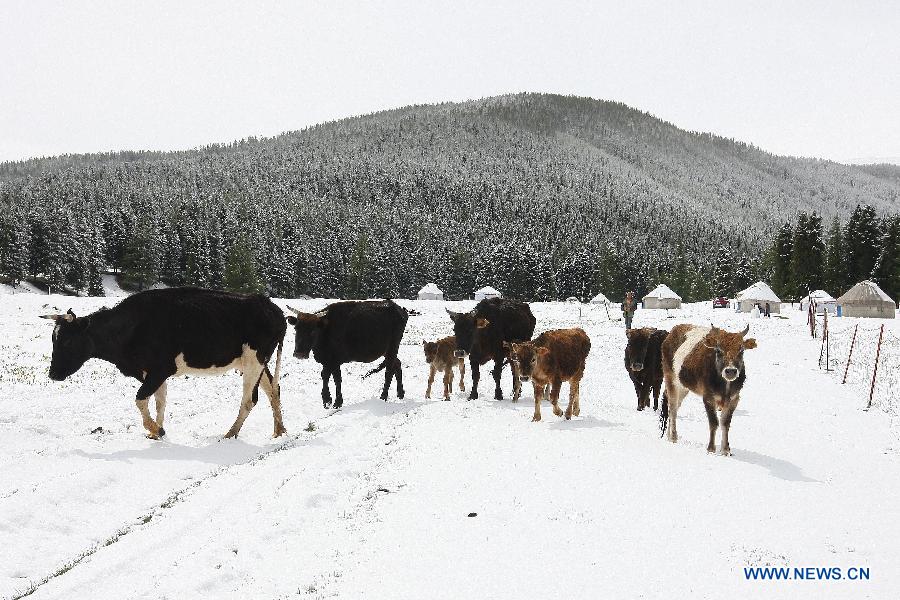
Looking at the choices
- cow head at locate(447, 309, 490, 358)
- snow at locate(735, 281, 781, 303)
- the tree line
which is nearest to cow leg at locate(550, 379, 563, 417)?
cow head at locate(447, 309, 490, 358)

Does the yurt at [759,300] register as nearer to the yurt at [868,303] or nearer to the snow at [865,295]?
the snow at [865,295]

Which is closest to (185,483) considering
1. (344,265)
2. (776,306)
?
(776,306)

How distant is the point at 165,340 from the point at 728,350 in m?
9.64

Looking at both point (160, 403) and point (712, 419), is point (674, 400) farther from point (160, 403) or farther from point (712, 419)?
point (160, 403)

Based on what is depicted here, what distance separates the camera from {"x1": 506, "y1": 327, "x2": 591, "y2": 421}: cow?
36.8 feet

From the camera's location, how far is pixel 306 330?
43.2 ft

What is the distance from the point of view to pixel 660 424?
35.8 ft

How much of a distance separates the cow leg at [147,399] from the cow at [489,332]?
6.95m

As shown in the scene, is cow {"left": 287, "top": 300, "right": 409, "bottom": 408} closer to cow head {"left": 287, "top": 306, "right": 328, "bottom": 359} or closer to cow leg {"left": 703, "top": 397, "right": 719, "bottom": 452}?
cow head {"left": 287, "top": 306, "right": 328, "bottom": 359}

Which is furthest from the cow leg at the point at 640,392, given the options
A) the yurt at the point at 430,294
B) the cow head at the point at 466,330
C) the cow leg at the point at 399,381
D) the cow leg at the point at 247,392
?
the yurt at the point at 430,294

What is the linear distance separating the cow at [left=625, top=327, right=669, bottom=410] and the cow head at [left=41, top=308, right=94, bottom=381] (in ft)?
37.1

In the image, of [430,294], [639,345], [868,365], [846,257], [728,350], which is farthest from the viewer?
[430,294]

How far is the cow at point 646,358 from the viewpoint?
1282 centimetres

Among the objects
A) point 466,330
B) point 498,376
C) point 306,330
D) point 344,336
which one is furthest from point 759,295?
point 306,330
